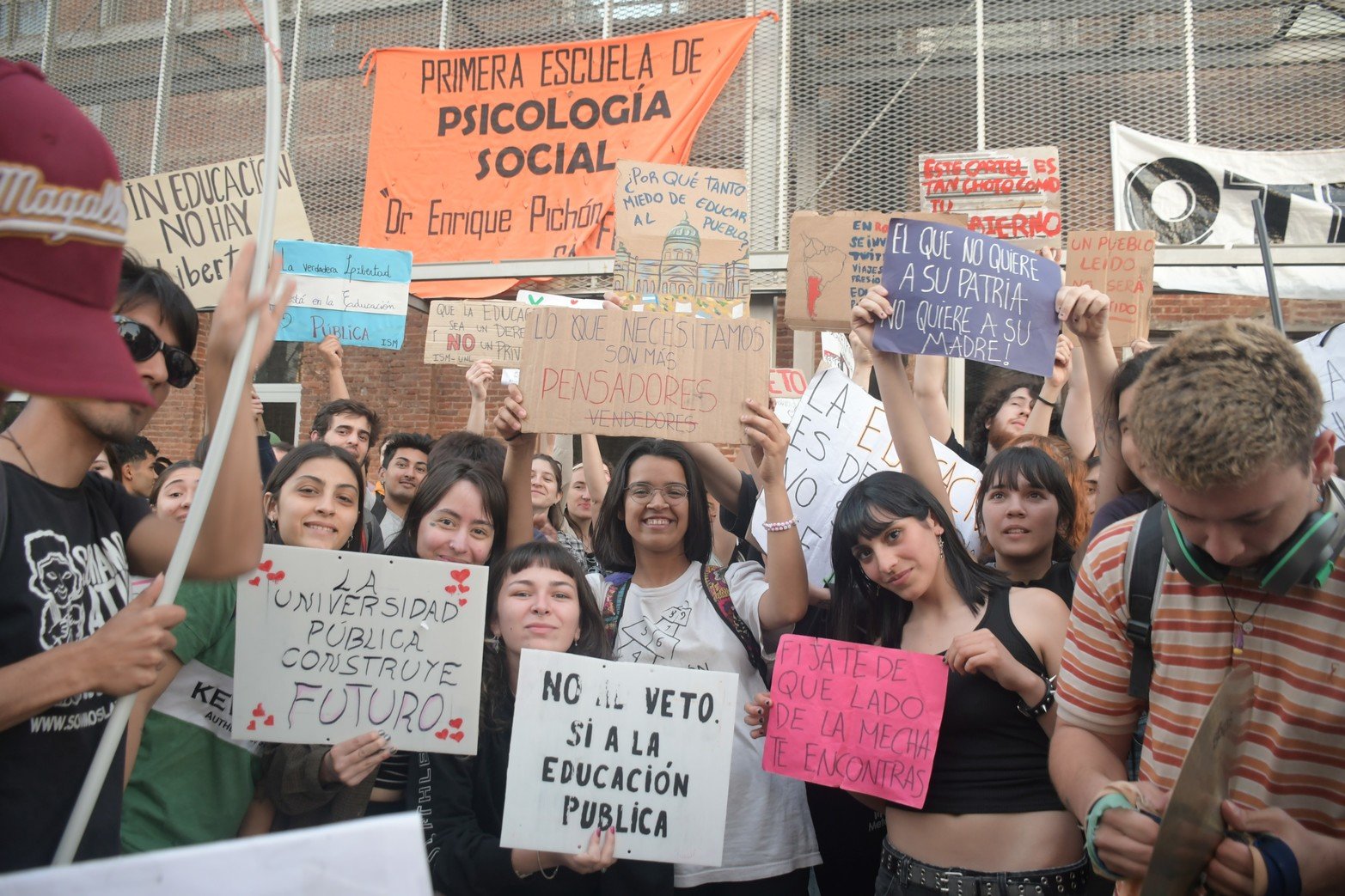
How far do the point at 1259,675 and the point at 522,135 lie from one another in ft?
22.3

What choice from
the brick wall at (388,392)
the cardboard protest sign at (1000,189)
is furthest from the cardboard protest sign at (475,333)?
the brick wall at (388,392)

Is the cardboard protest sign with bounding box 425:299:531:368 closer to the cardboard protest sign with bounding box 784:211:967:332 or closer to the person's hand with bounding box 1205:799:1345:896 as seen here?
the cardboard protest sign with bounding box 784:211:967:332

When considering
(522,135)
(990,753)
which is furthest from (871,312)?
(522,135)

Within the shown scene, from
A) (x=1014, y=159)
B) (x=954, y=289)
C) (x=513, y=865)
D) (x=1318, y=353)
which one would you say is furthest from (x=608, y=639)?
(x=1014, y=159)

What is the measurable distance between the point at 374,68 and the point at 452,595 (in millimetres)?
6496

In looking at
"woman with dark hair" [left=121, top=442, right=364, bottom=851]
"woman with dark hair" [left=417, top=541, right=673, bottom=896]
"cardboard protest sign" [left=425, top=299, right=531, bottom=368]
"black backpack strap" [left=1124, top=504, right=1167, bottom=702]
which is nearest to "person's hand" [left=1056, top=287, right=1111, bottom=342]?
"black backpack strap" [left=1124, top=504, right=1167, bottom=702]

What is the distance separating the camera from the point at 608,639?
2855 millimetres

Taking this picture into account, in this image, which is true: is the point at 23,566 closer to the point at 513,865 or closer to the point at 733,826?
the point at 513,865

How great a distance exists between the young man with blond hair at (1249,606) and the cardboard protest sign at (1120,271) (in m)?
2.88

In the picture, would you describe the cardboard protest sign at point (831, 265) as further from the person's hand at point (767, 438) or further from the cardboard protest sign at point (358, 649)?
the cardboard protest sign at point (358, 649)

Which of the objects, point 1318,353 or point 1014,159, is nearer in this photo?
point 1318,353

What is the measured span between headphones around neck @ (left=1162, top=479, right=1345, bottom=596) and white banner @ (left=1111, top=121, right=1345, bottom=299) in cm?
566

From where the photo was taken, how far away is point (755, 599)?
113 inches

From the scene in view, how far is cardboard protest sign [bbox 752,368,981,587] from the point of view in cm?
329
